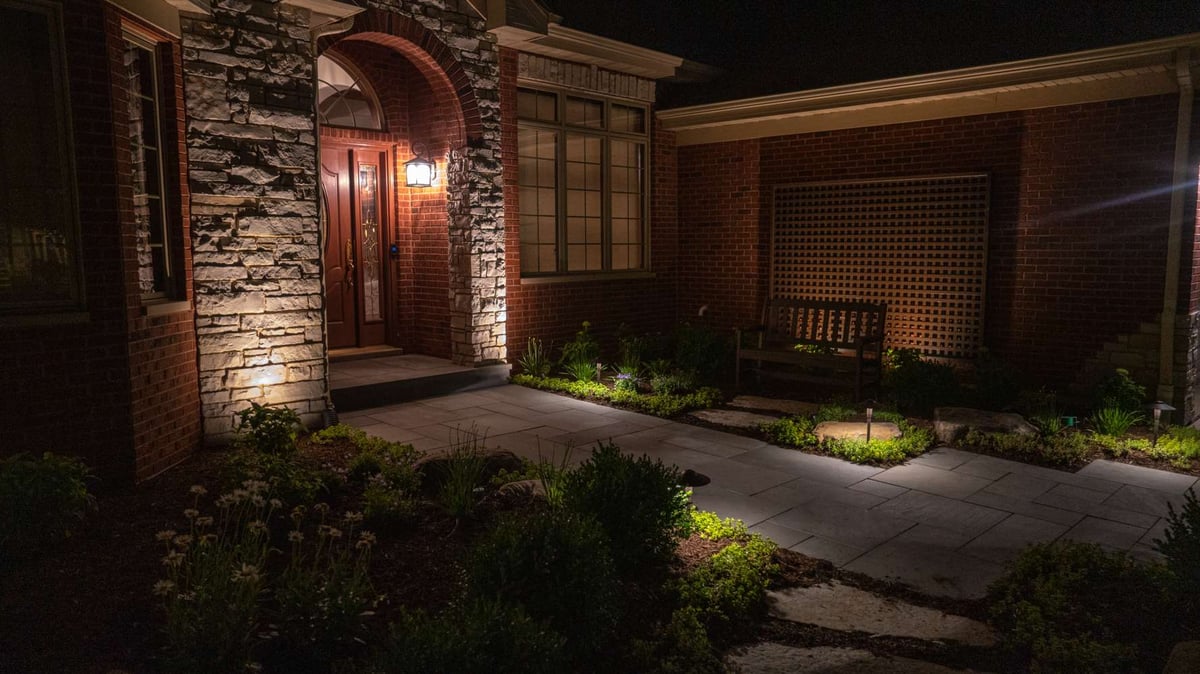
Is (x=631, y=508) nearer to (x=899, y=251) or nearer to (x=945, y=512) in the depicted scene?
(x=945, y=512)

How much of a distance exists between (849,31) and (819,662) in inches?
356

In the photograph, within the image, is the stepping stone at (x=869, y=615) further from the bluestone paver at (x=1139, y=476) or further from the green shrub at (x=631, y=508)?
the bluestone paver at (x=1139, y=476)

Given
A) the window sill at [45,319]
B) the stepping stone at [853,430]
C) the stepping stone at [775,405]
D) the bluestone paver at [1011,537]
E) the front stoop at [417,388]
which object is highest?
the window sill at [45,319]

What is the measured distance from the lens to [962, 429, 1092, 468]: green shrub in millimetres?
6289

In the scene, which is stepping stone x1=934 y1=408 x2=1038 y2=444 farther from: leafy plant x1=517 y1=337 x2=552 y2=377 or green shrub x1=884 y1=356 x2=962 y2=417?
leafy plant x1=517 y1=337 x2=552 y2=377

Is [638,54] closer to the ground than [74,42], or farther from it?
farther from it

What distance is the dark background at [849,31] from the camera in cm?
783

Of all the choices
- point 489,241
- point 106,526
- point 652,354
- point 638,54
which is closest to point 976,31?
point 638,54

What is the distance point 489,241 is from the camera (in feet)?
29.8

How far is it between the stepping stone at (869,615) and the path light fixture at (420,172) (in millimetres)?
6666

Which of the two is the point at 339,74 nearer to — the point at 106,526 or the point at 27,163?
the point at 27,163

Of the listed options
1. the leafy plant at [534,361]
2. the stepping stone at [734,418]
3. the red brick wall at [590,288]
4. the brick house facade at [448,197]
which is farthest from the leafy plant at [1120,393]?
the leafy plant at [534,361]

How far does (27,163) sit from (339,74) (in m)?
4.65

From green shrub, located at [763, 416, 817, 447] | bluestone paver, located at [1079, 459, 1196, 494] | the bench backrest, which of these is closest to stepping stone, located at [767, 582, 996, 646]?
green shrub, located at [763, 416, 817, 447]
